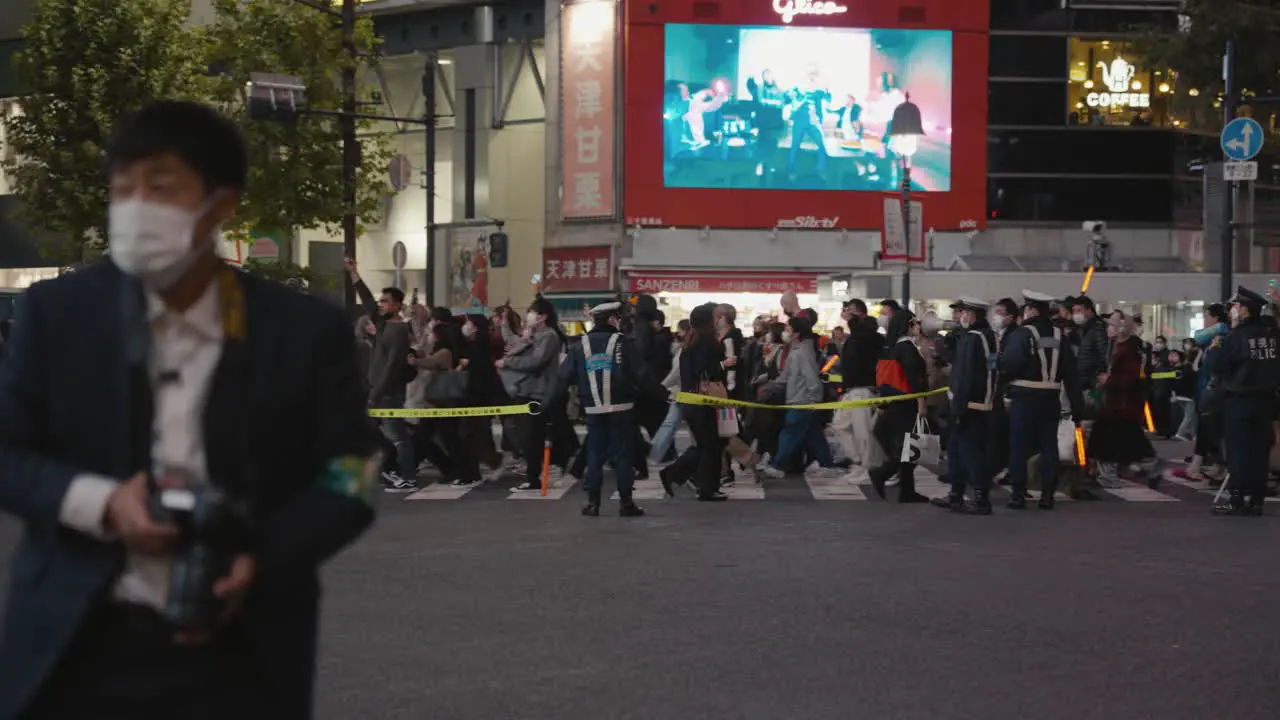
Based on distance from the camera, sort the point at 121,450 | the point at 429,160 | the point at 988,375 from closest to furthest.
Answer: the point at 121,450 → the point at 988,375 → the point at 429,160

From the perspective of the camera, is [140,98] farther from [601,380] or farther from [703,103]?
[601,380]

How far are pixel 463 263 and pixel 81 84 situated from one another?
19.7 meters

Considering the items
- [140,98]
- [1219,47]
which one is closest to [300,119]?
[140,98]

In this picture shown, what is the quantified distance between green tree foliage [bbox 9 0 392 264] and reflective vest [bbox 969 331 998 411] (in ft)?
66.2

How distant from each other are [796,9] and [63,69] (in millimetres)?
19907

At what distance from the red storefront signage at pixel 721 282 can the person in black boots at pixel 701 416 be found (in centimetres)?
3076

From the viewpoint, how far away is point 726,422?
17.0 meters

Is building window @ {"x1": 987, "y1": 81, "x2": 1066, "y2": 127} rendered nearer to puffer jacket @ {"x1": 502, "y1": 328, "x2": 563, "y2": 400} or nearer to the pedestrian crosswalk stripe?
the pedestrian crosswalk stripe

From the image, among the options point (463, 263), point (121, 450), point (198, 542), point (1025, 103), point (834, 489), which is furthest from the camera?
point (463, 263)

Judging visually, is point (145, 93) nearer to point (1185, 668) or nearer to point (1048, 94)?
point (1048, 94)

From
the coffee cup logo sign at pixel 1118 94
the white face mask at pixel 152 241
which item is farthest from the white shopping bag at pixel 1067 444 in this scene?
the coffee cup logo sign at pixel 1118 94

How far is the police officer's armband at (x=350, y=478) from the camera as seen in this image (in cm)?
291

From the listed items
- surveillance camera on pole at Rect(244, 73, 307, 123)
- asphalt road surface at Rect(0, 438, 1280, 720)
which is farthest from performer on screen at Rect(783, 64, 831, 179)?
asphalt road surface at Rect(0, 438, 1280, 720)

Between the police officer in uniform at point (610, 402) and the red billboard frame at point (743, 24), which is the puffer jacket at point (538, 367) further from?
the red billboard frame at point (743, 24)
